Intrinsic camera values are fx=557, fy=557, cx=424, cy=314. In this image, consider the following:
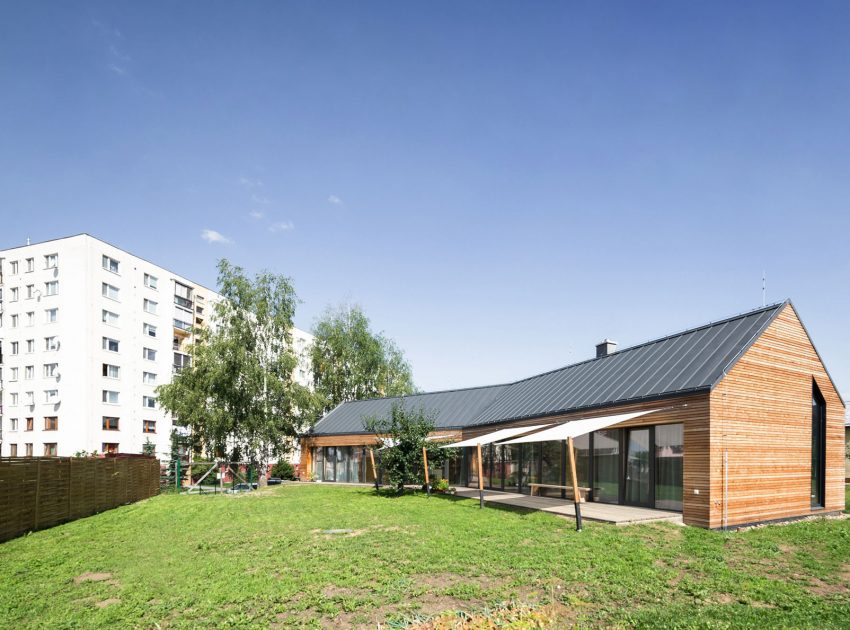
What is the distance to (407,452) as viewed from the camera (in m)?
22.9

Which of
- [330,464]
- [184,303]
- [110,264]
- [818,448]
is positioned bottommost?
[330,464]

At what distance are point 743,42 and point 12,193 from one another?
3114 cm


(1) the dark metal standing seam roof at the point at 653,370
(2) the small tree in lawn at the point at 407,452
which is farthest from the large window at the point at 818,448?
(2) the small tree in lawn at the point at 407,452

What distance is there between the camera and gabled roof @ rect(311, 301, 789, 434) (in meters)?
14.7

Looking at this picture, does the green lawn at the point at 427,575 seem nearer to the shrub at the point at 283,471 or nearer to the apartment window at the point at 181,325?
the shrub at the point at 283,471

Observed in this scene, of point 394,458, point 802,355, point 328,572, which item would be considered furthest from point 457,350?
point 328,572

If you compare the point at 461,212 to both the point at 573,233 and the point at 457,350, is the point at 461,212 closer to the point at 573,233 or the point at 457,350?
the point at 573,233

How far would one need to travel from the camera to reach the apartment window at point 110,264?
140ft

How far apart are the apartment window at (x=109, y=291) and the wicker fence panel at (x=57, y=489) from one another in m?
24.5

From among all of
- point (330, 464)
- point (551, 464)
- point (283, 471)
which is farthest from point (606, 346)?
point (283, 471)

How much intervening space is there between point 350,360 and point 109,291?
1932cm

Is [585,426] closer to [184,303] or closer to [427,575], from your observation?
[427,575]

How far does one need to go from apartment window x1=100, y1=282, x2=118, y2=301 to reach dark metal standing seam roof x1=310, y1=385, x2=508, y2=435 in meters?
20.0

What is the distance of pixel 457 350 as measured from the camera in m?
42.1
